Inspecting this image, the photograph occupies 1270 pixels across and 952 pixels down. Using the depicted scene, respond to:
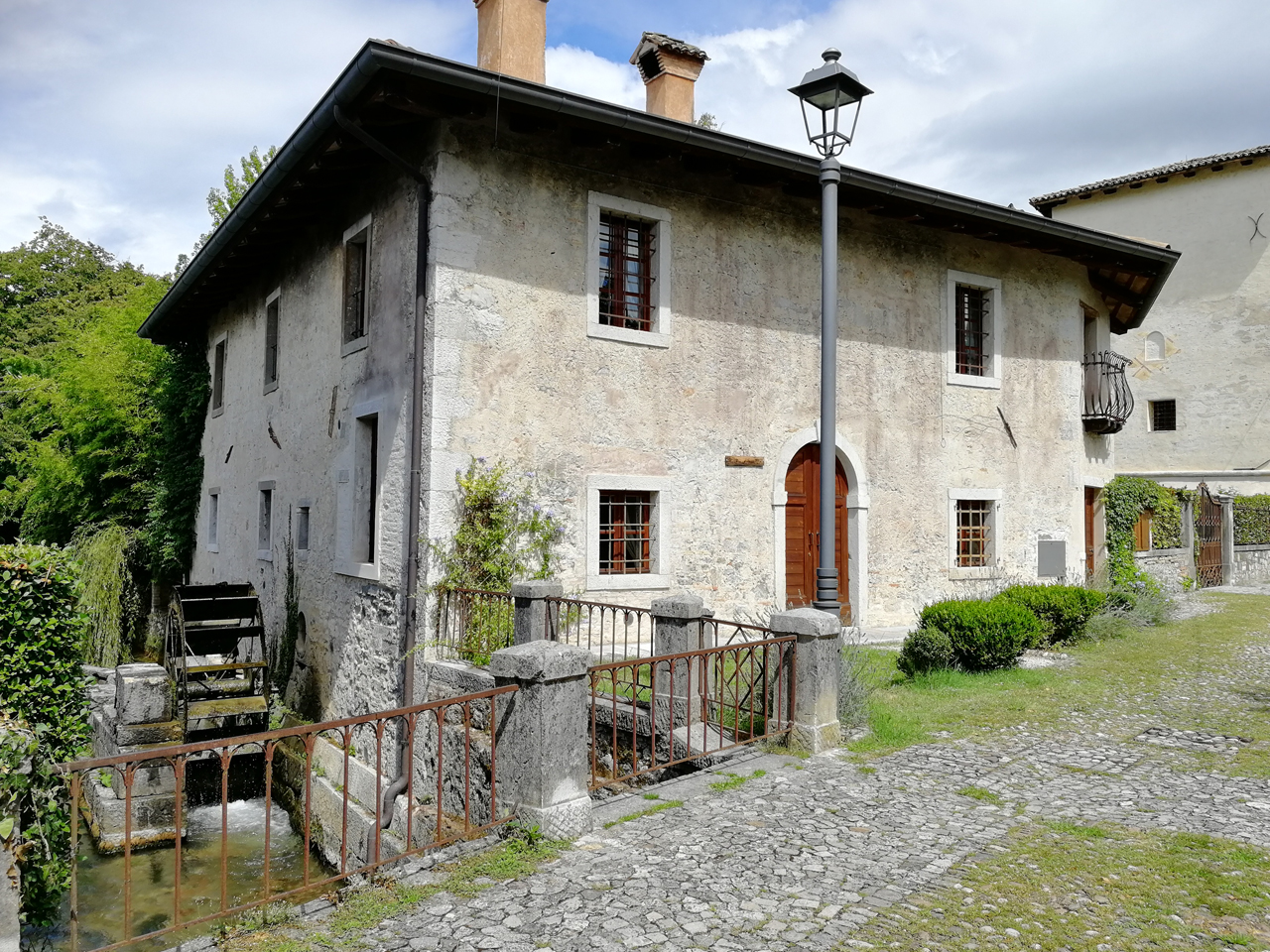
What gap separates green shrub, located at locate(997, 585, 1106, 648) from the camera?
10047mm

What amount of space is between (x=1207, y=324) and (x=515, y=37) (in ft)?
66.2

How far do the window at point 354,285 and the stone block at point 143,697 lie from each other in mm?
4183

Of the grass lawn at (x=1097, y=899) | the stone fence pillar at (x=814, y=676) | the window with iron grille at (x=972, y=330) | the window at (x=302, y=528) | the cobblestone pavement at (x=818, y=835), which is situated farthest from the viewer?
the window with iron grille at (x=972, y=330)

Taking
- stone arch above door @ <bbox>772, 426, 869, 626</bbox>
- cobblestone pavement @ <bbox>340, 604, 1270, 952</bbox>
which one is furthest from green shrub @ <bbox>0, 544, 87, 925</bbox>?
stone arch above door @ <bbox>772, 426, 869, 626</bbox>

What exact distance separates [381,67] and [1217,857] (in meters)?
7.68

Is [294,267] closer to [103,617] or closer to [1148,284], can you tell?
[103,617]

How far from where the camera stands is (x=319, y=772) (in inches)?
391

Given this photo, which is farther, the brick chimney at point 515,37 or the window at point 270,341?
the window at point 270,341

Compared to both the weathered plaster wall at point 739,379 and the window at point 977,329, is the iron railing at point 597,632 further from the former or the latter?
the window at point 977,329

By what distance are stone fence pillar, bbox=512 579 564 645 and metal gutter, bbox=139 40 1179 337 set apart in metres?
4.25

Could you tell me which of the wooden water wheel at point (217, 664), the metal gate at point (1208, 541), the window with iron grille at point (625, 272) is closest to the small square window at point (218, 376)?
the wooden water wheel at point (217, 664)

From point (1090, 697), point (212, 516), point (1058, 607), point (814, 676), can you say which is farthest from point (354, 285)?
point (1058, 607)

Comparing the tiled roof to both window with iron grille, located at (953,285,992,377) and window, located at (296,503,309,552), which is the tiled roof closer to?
window with iron grille, located at (953,285,992,377)

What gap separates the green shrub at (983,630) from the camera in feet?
28.6
